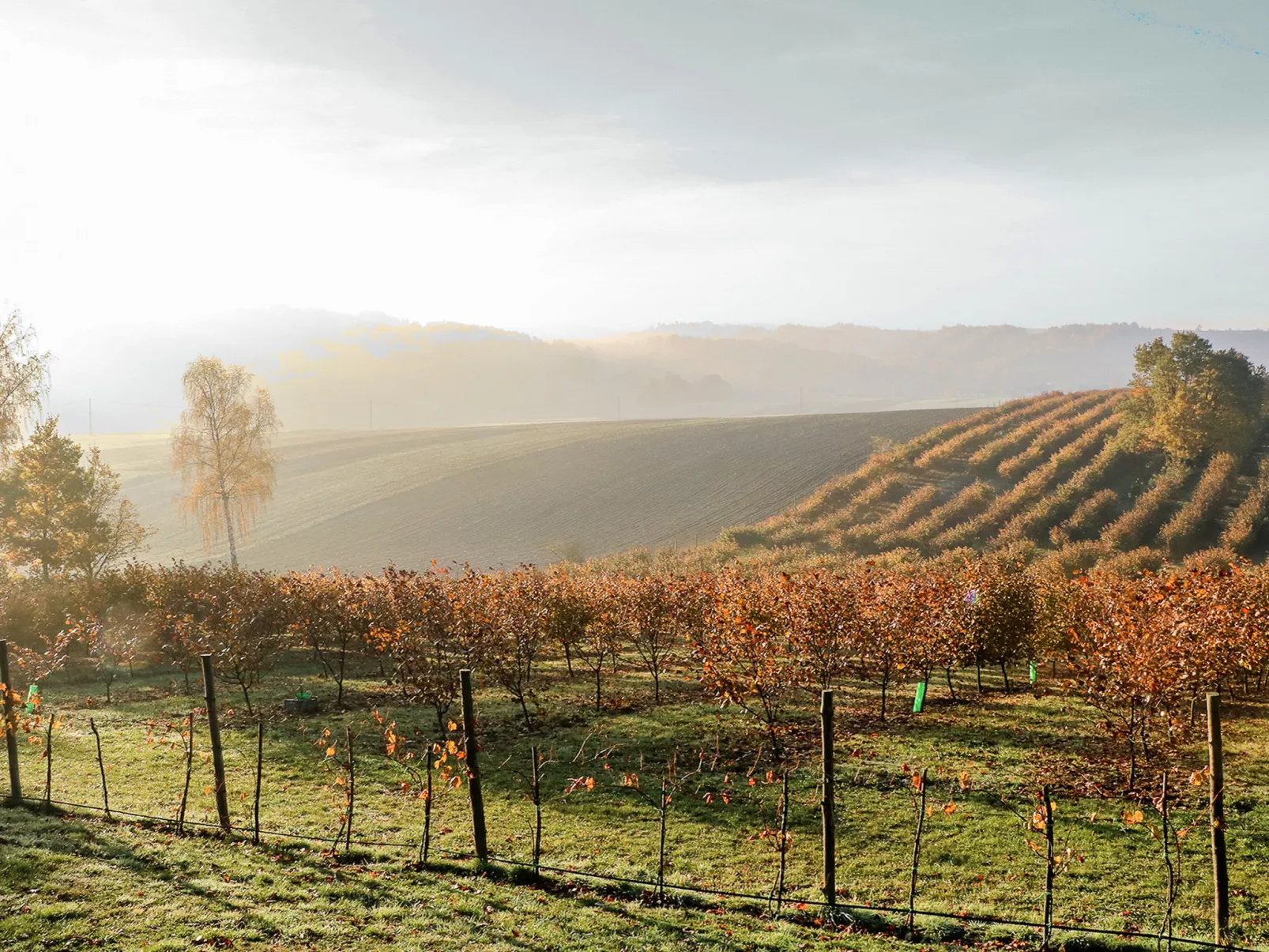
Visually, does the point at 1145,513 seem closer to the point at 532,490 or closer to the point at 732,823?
the point at 732,823

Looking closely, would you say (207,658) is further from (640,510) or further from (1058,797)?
(640,510)

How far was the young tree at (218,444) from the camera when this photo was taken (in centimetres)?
5128

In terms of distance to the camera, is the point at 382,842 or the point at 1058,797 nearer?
the point at 382,842

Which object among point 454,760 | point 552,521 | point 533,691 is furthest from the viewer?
point 552,521

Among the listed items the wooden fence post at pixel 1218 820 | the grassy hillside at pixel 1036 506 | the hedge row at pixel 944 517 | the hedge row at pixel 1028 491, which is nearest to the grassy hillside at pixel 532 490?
the grassy hillside at pixel 1036 506

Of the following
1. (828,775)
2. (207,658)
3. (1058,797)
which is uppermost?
(207,658)

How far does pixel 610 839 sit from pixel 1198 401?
211 ft

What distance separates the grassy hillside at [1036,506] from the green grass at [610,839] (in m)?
30.7

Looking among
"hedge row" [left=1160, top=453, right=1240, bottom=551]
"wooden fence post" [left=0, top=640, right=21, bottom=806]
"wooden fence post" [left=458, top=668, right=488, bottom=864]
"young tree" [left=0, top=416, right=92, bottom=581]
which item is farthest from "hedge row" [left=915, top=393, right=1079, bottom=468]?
"wooden fence post" [left=0, top=640, right=21, bottom=806]

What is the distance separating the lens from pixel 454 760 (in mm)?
19234

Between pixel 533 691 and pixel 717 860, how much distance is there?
15.2 meters

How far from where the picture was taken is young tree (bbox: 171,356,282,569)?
51.3 metres

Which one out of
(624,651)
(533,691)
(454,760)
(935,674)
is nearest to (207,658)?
Answer: (454,760)

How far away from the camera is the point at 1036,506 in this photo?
188 feet
